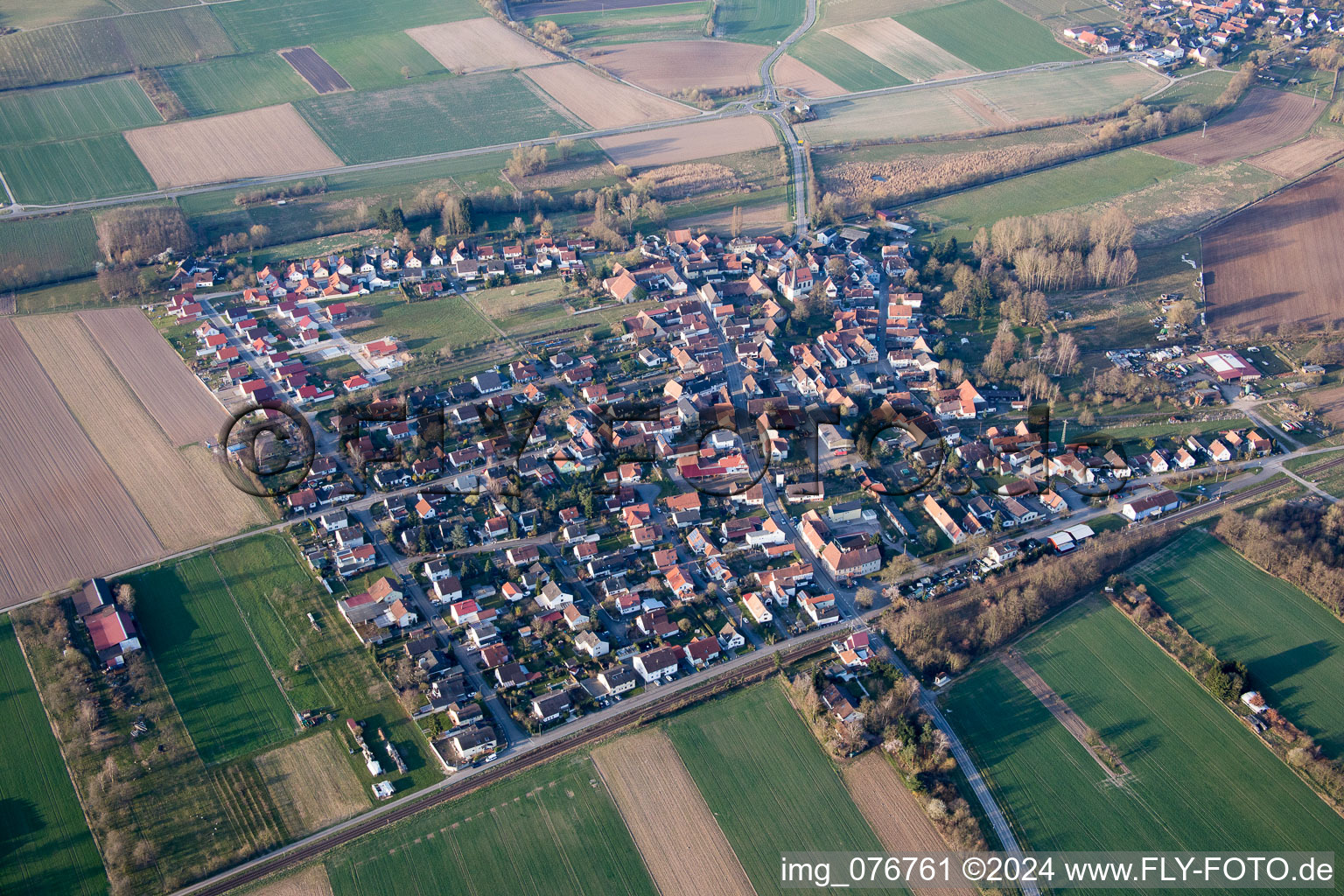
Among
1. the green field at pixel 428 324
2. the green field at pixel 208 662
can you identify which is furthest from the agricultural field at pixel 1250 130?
the green field at pixel 208 662

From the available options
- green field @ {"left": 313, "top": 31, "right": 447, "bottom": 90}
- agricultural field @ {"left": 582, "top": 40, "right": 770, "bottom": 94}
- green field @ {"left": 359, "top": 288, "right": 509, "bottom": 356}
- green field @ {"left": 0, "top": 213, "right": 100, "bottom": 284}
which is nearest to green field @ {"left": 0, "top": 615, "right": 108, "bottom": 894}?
green field @ {"left": 359, "top": 288, "right": 509, "bottom": 356}

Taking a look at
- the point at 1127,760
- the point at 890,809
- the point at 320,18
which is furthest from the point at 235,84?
the point at 1127,760

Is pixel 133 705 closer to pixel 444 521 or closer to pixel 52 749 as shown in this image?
pixel 52 749

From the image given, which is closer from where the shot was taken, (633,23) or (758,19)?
(633,23)

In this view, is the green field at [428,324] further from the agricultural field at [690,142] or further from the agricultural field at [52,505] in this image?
the agricultural field at [690,142]

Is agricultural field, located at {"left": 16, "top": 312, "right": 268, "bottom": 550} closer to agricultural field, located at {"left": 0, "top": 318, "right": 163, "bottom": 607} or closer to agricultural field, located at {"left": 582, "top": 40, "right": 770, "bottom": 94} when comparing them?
agricultural field, located at {"left": 0, "top": 318, "right": 163, "bottom": 607}

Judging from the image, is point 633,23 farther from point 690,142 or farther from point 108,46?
point 108,46
